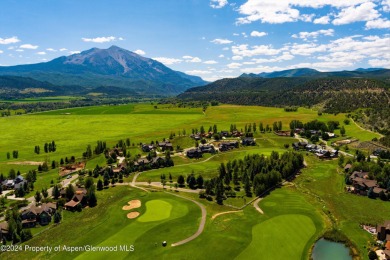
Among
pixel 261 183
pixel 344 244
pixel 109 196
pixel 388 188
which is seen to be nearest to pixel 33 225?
pixel 109 196

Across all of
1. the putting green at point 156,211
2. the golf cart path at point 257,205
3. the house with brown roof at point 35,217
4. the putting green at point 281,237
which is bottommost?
the putting green at point 281,237

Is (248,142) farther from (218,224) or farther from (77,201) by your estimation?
(77,201)

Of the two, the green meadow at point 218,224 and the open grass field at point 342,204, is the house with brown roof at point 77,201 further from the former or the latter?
the open grass field at point 342,204

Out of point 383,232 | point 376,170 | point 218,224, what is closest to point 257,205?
point 218,224

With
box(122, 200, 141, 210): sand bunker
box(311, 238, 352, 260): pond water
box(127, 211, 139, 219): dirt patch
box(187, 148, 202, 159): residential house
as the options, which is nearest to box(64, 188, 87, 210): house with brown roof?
box(122, 200, 141, 210): sand bunker

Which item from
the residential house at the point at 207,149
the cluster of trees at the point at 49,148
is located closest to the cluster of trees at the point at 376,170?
the residential house at the point at 207,149

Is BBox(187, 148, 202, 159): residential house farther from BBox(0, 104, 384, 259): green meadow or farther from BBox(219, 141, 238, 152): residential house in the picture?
BBox(0, 104, 384, 259): green meadow
